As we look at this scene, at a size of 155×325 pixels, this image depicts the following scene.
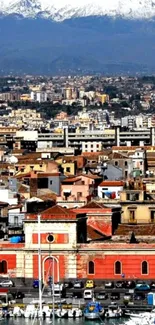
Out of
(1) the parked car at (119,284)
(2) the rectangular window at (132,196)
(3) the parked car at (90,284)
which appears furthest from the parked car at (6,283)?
(2) the rectangular window at (132,196)

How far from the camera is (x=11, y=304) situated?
115 feet

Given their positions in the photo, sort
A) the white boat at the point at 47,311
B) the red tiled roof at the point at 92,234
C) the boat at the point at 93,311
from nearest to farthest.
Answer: the white boat at the point at 47,311
the boat at the point at 93,311
the red tiled roof at the point at 92,234

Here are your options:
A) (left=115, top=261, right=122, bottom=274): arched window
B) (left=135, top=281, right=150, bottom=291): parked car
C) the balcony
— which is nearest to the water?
(left=135, top=281, right=150, bottom=291): parked car

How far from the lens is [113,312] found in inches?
1336

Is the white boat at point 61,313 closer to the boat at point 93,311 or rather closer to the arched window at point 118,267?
the boat at point 93,311

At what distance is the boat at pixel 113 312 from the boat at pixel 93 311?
124 mm

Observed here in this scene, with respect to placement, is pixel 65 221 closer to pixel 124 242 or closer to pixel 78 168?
pixel 124 242

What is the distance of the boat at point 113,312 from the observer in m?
33.8

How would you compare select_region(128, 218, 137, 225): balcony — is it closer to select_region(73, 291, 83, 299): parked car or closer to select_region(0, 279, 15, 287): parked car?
select_region(0, 279, 15, 287): parked car

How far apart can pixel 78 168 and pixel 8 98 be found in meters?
116

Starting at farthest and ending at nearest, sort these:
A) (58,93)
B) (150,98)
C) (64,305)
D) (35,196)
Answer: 1. (58,93)
2. (150,98)
3. (35,196)
4. (64,305)

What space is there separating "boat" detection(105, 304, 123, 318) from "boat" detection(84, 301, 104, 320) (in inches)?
4.9

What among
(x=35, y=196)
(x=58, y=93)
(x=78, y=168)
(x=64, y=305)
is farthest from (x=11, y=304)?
(x=58, y=93)

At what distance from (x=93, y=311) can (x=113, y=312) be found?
0.41 metres
